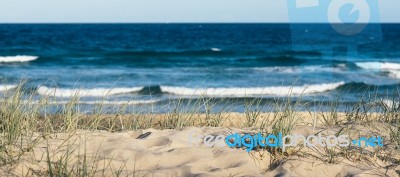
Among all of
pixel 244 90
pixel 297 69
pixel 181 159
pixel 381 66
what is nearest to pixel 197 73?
pixel 297 69

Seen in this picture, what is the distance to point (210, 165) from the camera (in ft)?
13.1

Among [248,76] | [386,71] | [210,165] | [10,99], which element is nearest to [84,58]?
[248,76]

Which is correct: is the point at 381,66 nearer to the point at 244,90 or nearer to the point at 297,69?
the point at 297,69

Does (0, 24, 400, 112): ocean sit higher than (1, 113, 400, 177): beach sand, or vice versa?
(1, 113, 400, 177): beach sand

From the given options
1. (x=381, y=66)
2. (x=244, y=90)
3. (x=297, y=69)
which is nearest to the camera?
(x=244, y=90)

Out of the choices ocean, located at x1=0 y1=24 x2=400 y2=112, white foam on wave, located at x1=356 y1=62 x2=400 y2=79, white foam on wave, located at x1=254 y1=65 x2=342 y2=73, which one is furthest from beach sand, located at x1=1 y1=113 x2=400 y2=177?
white foam on wave, located at x1=356 y1=62 x2=400 y2=79

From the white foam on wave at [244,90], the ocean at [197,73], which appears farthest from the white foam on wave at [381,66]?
the white foam on wave at [244,90]

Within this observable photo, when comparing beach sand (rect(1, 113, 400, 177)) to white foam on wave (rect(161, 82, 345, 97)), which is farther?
white foam on wave (rect(161, 82, 345, 97))

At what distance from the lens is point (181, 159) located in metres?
4.08

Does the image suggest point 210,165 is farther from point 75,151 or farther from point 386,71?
point 386,71

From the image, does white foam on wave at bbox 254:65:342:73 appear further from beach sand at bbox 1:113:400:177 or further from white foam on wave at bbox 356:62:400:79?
beach sand at bbox 1:113:400:177

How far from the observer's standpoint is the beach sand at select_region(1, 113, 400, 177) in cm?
381

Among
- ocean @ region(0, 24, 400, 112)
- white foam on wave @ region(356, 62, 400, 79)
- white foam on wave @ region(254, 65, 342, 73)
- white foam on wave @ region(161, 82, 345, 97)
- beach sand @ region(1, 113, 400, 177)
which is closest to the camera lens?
beach sand @ region(1, 113, 400, 177)

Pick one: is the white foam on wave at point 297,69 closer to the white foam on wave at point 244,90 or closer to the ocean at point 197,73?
the ocean at point 197,73
